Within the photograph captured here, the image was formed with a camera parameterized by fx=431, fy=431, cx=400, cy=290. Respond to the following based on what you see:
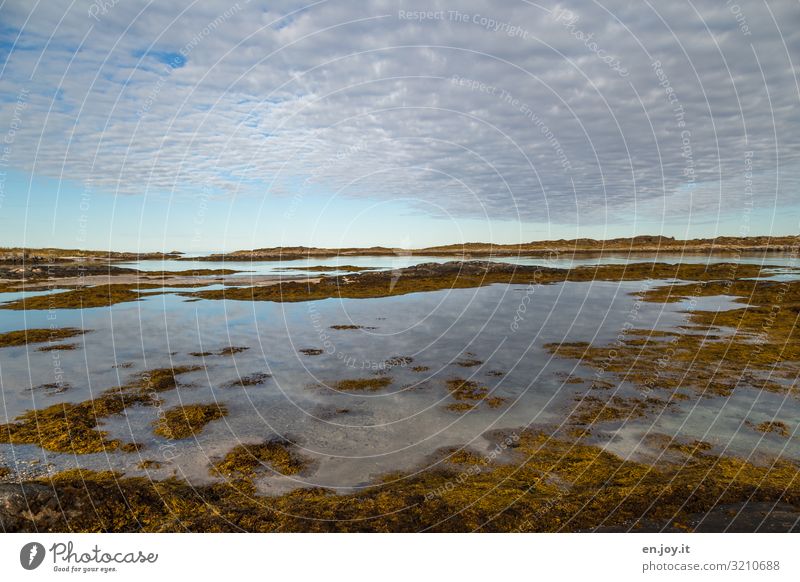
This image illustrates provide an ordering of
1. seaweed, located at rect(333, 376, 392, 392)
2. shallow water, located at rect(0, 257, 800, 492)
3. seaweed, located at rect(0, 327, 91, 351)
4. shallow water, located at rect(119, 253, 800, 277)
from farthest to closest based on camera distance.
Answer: shallow water, located at rect(119, 253, 800, 277)
seaweed, located at rect(0, 327, 91, 351)
seaweed, located at rect(333, 376, 392, 392)
shallow water, located at rect(0, 257, 800, 492)

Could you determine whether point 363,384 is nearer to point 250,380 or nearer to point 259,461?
point 250,380

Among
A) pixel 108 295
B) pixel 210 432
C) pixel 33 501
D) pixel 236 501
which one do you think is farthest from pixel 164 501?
pixel 108 295

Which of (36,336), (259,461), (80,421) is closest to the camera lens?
(259,461)

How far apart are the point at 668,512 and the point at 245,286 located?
206 feet

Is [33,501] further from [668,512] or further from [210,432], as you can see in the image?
[668,512]

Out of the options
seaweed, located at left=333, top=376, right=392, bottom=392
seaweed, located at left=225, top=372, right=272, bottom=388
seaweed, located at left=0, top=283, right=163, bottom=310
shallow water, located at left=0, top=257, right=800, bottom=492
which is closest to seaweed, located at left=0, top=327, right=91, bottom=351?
shallow water, located at left=0, top=257, right=800, bottom=492

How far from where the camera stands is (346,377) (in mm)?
23656

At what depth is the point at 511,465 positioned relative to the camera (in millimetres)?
14125

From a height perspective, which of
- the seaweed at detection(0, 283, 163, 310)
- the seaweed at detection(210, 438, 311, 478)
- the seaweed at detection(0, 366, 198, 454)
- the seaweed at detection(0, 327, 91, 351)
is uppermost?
the seaweed at detection(0, 283, 163, 310)

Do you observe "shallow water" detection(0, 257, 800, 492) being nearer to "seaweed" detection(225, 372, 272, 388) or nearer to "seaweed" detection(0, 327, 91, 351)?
"seaweed" detection(225, 372, 272, 388)

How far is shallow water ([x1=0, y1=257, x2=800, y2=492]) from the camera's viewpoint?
603 inches

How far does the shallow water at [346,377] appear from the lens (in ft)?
50.2

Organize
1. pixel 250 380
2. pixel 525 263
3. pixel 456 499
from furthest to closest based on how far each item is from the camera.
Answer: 1. pixel 525 263
2. pixel 250 380
3. pixel 456 499

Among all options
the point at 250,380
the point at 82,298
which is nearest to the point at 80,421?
the point at 250,380
